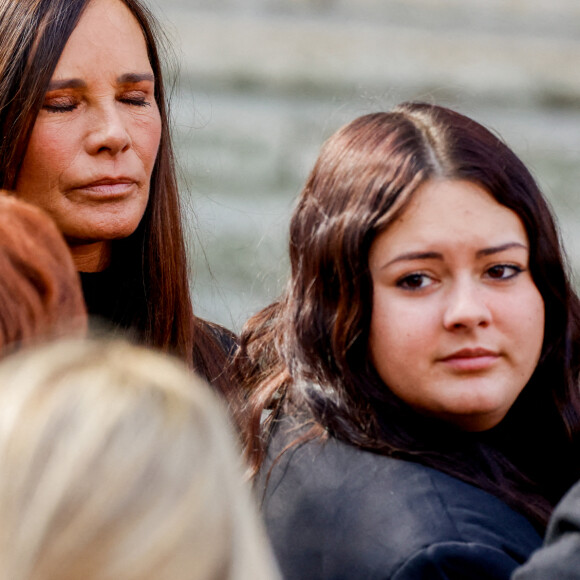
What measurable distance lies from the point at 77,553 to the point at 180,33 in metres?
4.33

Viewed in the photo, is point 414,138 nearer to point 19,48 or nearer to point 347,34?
point 19,48

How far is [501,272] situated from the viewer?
6.09 ft

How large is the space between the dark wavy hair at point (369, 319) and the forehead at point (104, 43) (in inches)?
16.0

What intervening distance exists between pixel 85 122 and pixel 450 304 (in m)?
0.70

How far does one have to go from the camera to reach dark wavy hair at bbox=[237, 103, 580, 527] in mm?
1836

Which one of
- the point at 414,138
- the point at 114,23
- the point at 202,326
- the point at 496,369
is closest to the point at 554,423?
the point at 496,369

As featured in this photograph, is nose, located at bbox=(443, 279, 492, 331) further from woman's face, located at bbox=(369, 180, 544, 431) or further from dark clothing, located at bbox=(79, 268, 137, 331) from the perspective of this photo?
dark clothing, located at bbox=(79, 268, 137, 331)

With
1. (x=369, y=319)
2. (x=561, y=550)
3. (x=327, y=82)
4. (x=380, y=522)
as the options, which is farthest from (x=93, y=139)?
(x=327, y=82)

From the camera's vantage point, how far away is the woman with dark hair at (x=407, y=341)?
5.72 ft

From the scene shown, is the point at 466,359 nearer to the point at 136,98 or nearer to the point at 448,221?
the point at 448,221

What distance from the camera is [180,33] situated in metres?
5.14

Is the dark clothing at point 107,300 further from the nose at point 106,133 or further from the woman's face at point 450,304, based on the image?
the woman's face at point 450,304

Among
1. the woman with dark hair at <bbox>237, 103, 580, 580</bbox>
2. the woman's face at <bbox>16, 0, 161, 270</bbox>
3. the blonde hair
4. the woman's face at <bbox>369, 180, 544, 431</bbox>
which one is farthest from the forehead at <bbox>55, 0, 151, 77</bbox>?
the blonde hair

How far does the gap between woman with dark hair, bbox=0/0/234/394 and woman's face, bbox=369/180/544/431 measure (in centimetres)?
51
